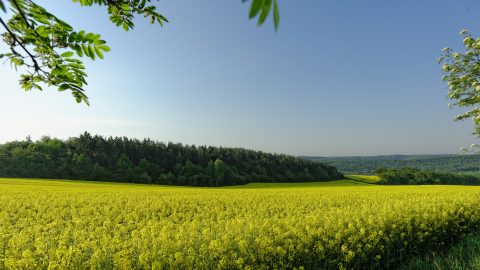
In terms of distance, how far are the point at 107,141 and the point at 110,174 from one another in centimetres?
1516

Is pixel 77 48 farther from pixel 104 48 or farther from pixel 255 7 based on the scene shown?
pixel 255 7

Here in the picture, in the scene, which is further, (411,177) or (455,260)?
(411,177)

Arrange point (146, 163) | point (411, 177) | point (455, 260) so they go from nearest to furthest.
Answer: point (455, 260), point (146, 163), point (411, 177)

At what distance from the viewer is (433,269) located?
695 centimetres

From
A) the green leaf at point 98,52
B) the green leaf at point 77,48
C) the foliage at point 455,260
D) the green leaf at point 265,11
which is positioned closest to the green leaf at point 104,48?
the green leaf at point 98,52

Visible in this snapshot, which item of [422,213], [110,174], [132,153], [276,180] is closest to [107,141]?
[132,153]

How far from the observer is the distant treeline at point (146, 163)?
183 ft

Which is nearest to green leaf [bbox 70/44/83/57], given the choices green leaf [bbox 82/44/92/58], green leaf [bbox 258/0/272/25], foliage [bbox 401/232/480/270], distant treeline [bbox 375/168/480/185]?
green leaf [bbox 82/44/92/58]

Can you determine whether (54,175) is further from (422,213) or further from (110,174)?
(422,213)

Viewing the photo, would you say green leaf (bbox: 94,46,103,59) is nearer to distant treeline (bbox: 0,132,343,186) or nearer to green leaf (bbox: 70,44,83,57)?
green leaf (bbox: 70,44,83,57)

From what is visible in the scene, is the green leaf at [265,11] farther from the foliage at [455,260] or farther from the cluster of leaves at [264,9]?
the foliage at [455,260]

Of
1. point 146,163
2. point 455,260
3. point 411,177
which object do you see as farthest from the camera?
point 411,177

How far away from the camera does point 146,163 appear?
213ft

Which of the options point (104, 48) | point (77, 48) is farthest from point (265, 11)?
point (77, 48)
